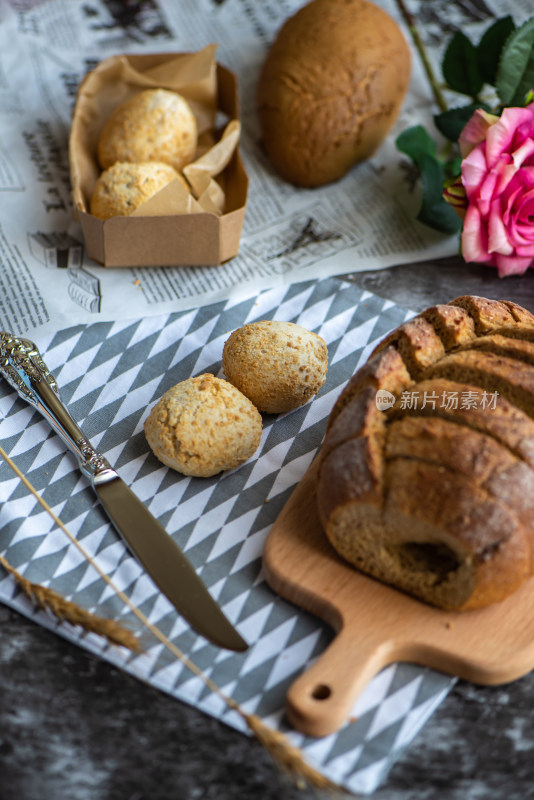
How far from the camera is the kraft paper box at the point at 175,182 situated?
1.90 meters

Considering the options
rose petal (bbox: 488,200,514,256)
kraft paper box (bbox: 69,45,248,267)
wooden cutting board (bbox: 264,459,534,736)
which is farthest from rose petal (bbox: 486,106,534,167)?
wooden cutting board (bbox: 264,459,534,736)

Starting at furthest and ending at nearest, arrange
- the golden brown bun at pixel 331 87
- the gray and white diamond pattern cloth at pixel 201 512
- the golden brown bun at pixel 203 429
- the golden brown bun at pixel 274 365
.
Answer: the golden brown bun at pixel 331 87 → the golden brown bun at pixel 274 365 → the golden brown bun at pixel 203 429 → the gray and white diamond pattern cloth at pixel 201 512

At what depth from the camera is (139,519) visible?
140 cm

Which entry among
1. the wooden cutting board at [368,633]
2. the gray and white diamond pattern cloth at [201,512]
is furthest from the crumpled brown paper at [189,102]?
the wooden cutting board at [368,633]

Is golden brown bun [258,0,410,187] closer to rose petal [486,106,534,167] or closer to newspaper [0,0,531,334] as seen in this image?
newspaper [0,0,531,334]

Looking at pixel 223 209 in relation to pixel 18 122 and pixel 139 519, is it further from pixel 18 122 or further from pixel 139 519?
pixel 139 519

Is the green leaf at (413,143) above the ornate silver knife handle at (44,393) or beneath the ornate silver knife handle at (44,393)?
above

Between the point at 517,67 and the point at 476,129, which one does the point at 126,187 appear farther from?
the point at 517,67

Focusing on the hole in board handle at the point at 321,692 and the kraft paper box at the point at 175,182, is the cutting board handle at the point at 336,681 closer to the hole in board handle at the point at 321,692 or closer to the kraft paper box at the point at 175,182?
the hole in board handle at the point at 321,692

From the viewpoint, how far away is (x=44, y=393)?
1.60 meters

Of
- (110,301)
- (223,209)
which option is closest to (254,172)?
(223,209)

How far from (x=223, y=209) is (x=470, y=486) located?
122 cm

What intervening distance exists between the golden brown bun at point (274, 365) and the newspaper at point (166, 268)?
1.19 feet

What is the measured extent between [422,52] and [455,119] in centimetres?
63
